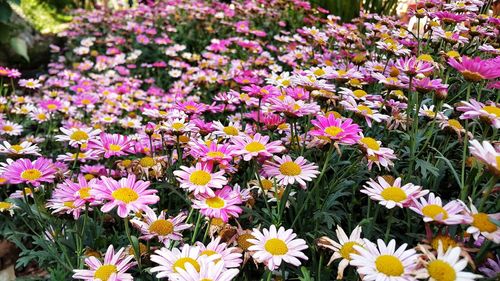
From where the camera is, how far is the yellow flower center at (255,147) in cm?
131

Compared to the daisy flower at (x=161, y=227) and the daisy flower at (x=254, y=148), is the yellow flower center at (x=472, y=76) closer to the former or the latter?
the daisy flower at (x=254, y=148)

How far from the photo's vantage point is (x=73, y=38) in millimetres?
5449

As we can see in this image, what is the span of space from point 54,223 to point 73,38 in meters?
4.42

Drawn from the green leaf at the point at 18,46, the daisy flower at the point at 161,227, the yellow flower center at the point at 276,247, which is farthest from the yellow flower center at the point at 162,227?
the green leaf at the point at 18,46

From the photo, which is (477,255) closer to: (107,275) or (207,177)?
(207,177)

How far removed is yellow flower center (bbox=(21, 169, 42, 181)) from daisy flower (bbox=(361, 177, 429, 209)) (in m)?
1.05

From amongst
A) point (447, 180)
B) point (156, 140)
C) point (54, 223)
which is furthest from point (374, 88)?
point (54, 223)

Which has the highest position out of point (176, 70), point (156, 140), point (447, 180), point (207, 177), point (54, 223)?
point (207, 177)

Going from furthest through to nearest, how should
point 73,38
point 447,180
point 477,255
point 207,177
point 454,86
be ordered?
point 73,38, point 454,86, point 447,180, point 207,177, point 477,255

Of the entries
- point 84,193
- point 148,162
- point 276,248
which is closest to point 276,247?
point 276,248

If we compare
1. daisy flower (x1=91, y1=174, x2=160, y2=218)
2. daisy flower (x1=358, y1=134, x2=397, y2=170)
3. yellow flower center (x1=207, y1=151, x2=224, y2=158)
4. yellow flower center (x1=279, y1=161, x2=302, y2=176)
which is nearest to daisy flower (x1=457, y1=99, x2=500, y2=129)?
daisy flower (x1=358, y1=134, x2=397, y2=170)

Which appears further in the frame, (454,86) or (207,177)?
(454,86)

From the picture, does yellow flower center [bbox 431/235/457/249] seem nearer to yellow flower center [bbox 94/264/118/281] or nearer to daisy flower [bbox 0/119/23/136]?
yellow flower center [bbox 94/264/118/281]

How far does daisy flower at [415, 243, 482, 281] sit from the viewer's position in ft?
3.08
